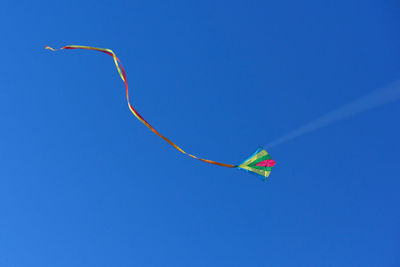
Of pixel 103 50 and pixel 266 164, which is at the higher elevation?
pixel 103 50

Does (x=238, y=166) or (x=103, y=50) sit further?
A: (x=103, y=50)

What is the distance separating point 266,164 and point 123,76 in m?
8.04

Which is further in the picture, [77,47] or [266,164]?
[77,47]

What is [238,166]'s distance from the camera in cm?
1311

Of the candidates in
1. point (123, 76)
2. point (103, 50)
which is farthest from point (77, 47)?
point (123, 76)

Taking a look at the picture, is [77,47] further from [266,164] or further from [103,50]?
[266,164]

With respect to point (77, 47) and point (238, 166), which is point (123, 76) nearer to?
point (77, 47)

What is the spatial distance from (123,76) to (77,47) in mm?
3802

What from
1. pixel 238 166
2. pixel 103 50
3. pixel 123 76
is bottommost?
pixel 238 166

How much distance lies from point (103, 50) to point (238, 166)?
9.05 meters

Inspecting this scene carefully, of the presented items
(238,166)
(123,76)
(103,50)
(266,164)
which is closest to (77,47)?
(103,50)

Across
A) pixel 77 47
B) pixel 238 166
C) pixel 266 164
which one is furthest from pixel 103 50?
pixel 266 164

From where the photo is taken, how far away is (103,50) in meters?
14.8

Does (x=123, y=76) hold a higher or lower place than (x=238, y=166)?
higher
